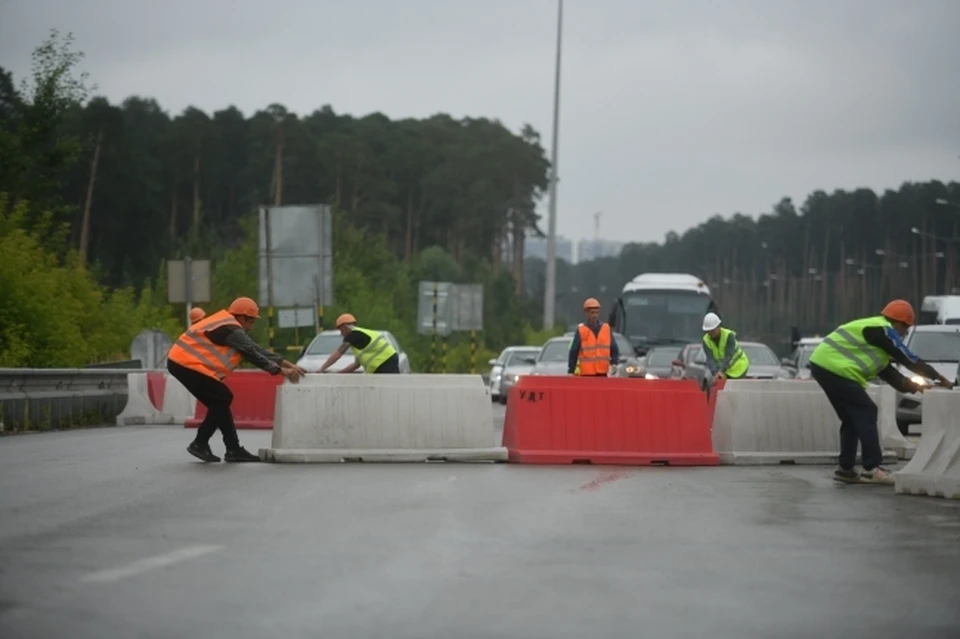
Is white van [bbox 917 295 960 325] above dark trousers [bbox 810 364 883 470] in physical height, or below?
above

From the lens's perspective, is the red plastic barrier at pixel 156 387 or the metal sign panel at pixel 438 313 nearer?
the red plastic barrier at pixel 156 387

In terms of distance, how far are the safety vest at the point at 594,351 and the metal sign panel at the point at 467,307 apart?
33.8 meters

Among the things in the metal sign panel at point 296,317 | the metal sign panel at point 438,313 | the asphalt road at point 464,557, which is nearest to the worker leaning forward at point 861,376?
the asphalt road at point 464,557

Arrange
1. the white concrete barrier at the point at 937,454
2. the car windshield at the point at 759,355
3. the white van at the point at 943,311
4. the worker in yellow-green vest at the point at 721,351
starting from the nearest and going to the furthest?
the white concrete barrier at the point at 937,454 → the worker in yellow-green vest at the point at 721,351 → the car windshield at the point at 759,355 → the white van at the point at 943,311

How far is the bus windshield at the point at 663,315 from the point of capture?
4591cm

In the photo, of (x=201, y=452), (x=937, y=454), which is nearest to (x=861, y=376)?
(x=937, y=454)

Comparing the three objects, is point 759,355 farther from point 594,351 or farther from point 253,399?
point 594,351

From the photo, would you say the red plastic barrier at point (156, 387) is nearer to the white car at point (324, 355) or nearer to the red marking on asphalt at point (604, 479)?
the white car at point (324, 355)

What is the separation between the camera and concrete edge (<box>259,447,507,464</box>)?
17375 millimetres

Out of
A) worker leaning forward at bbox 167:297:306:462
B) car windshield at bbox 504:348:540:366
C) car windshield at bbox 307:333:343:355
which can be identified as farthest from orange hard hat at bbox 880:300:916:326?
car windshield at bbox 504:348:540:366

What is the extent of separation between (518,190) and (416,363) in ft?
194

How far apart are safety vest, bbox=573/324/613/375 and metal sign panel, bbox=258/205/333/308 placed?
1626cm

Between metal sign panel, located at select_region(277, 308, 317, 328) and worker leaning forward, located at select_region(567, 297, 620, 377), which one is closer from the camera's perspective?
worker leaning forward, located at select_region(567, 297, 620, 377)

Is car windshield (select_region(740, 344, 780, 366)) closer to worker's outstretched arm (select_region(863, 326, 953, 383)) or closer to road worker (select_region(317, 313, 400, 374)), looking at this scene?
road worker (select_region(317, 313, 400, 374))
